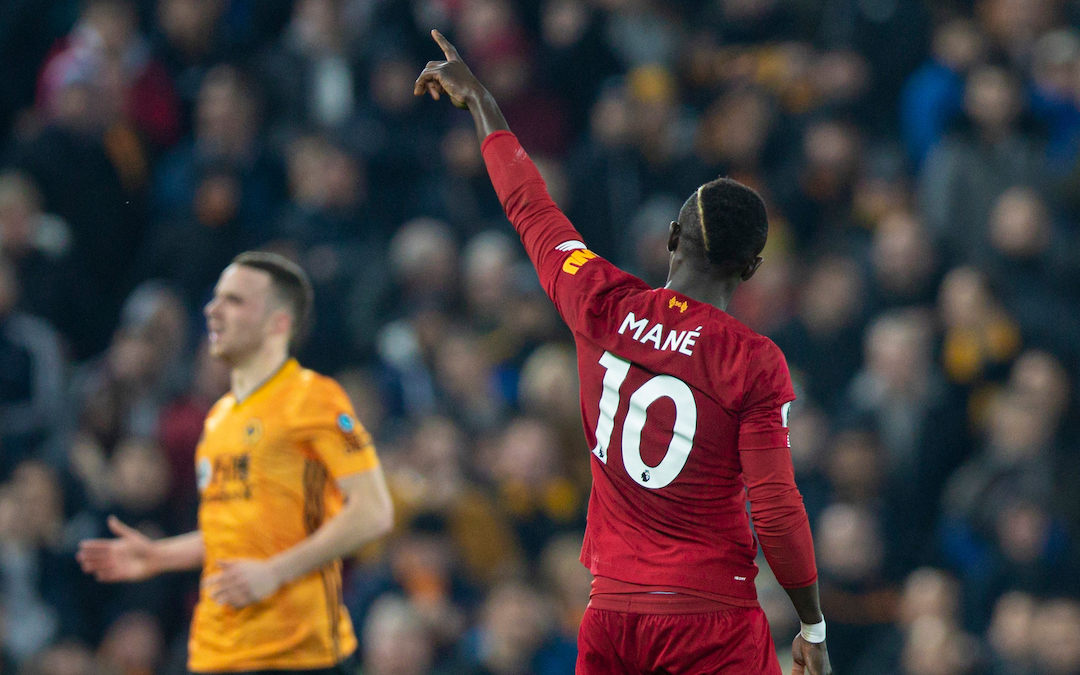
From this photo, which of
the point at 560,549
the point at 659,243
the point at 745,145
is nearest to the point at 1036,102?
the point at 745,145

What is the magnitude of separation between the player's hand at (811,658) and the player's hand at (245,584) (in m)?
2.14

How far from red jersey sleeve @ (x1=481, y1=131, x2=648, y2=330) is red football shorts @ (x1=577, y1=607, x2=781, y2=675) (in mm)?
956

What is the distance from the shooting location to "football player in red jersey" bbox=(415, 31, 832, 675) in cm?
390

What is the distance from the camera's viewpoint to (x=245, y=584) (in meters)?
5.17

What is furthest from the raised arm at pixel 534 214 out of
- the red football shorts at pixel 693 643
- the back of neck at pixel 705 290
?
the red football shorts at pixel 693 643

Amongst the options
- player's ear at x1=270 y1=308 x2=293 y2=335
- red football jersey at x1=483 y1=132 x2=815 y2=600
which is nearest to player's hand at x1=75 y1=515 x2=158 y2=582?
player's ear at x1=270 y1=308 x2=293 y2=335

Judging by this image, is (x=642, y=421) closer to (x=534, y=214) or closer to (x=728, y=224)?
(x=728, y=224)

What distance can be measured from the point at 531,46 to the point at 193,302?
3976mm

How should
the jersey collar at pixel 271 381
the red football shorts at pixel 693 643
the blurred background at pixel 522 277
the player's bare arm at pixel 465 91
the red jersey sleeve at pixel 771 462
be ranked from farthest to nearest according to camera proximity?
the blurred background at pixel 522 277, the jersey collar at pixel 271 381, the player's bare arm at pixel 465 91, the red football shorts at pixel 693 643, the red jersey sleeve at pixel 771 462

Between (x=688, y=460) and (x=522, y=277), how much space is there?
6285 mm

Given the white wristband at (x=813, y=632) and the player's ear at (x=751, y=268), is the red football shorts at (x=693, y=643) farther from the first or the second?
the player's ear at (x=751, y=268)

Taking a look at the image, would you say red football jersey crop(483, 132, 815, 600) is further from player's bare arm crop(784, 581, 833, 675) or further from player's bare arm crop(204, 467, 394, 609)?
player's bare arm crop(204, 467, 394, 609)

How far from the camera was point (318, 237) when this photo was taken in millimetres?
10570

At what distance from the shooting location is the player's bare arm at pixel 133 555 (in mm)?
5621
